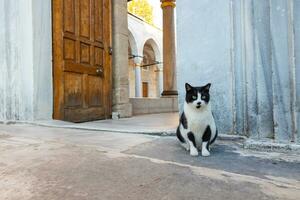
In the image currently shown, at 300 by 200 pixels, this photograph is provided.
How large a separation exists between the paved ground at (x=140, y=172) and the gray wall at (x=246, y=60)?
31cm

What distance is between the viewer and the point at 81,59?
4355mm

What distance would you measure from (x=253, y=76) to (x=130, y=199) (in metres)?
1.67

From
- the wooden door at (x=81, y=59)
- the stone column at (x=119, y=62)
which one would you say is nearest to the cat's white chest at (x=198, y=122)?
the wooden door at (x=81, y=59)

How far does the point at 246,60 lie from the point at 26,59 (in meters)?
3.20

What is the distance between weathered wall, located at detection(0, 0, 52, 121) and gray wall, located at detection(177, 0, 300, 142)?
2282mm

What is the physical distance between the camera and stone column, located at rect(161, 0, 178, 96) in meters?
8.23

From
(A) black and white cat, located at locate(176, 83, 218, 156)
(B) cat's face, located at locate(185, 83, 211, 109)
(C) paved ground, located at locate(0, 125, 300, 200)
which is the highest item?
(B) cat's face, located at locate(185, 83, 211, 109)

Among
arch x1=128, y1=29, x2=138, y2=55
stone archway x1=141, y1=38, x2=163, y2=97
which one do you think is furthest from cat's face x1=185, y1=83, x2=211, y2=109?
stone archway x1=141, y1=38, x2=163, y2=97

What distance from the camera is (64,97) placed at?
397cm

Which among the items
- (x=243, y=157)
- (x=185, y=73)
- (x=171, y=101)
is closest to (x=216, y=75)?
(x=185, y=73)

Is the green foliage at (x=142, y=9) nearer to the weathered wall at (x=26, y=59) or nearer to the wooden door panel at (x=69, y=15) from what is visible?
the wooden door panel at (x=69, y=15)

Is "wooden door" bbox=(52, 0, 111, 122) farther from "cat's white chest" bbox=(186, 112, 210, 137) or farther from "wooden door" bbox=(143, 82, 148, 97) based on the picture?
"wooden door" bbox=(143, 82, 148, 97)

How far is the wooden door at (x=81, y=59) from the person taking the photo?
12.9 ft

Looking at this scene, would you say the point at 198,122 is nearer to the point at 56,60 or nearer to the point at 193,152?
the point at 193,152
